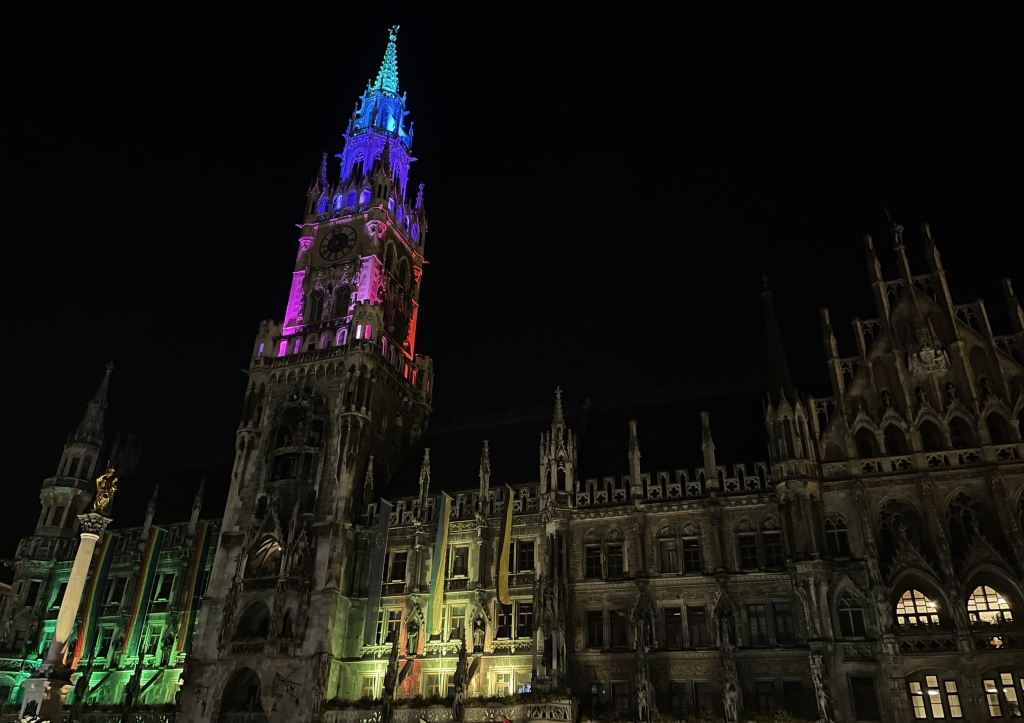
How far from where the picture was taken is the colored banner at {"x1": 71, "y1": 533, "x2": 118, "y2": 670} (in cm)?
5434

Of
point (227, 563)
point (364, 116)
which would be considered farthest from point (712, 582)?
point (364, 116)

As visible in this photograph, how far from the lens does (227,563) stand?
51.4 metres

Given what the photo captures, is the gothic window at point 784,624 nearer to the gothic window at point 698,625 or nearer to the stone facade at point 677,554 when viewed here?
the stone facade at point 677,554

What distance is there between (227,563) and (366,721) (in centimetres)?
1541

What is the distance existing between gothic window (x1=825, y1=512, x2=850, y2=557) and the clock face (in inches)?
1605

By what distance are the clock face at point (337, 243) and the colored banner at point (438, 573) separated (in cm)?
2416

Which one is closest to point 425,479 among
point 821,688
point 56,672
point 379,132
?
point 56,672

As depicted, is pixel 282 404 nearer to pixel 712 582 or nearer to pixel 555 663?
pixel 555 663

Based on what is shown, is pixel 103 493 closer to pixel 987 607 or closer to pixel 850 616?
pixel 850 616

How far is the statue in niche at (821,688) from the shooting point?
1368 inches

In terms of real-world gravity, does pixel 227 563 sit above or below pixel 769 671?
above

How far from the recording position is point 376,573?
4788 cm

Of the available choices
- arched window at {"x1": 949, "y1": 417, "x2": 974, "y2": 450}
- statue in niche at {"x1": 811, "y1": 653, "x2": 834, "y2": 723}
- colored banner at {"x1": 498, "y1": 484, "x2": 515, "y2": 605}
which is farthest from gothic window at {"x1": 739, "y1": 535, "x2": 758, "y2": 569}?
colored banner at {"x1": 498, "y1": 484, "x2": 515, "y2": 605}

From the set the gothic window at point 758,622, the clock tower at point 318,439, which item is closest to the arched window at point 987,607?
the gothic window at point 758,622
